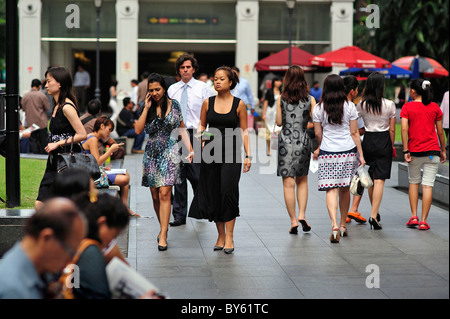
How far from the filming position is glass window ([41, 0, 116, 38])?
32938 millimetres

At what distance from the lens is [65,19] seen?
1298 inches

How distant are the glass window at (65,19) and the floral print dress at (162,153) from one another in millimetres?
25821

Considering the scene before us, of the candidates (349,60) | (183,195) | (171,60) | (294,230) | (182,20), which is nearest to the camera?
(294,230)

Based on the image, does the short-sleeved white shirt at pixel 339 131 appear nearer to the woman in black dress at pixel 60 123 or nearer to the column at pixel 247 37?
the woman in black dress at pixel 60 123

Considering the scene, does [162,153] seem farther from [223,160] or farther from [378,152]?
[378,152]

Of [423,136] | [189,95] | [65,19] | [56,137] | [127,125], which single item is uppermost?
[65,19]

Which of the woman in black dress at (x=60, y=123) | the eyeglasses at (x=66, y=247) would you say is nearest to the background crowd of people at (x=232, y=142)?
the woman in black dress at (x=60, y=123)

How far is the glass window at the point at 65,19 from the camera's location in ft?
108

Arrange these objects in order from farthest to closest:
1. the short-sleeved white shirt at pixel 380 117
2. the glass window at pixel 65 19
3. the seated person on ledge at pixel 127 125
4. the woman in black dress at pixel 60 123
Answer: the glass window at pixel 65 19 → the seated person on ledge at pixel 127 125 → the short-sleeved white shirt at pixel 380 117 → the woman in black dress at pixel 60 123

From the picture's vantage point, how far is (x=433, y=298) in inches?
226

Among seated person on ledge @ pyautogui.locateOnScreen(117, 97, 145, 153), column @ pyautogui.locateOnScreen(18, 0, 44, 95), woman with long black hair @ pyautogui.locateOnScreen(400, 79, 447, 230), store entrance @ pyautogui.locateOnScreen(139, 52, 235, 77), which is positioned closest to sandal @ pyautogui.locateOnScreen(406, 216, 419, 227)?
woman with long black hair @ pyautogui.locateOnScreen(400, 79, 447, 230)

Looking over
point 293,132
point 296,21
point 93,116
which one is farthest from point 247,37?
point 293,132

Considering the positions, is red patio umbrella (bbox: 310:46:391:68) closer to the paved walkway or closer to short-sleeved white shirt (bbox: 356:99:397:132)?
the paved walkway

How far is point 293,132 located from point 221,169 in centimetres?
132
